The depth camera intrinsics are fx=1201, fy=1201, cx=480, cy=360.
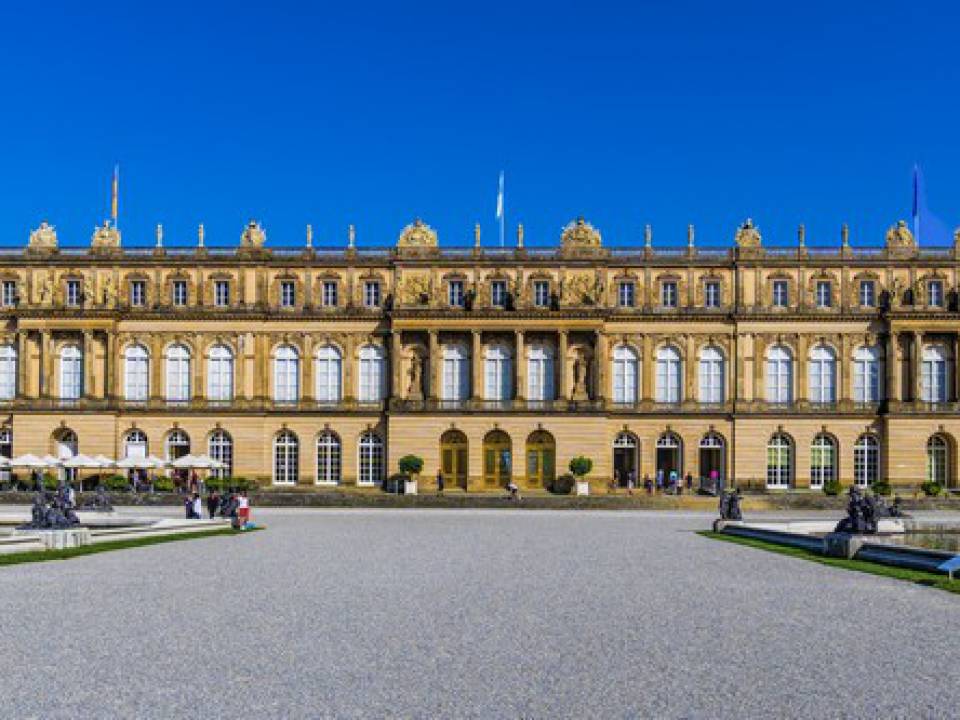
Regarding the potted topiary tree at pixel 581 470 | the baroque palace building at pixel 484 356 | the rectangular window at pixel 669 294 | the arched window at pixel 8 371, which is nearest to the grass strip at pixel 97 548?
the potted topiary tree at pixel 581 470

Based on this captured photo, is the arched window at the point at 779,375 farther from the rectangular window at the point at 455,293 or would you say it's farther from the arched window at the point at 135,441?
the arched window at the point at 135,441

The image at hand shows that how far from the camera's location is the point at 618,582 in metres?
21.9

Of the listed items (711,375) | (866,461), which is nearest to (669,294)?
(711,375)

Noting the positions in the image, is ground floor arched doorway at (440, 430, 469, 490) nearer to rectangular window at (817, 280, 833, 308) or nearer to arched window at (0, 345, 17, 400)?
rectangular window at (817, 280, 833, 308)

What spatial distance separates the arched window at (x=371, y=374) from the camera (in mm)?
66625

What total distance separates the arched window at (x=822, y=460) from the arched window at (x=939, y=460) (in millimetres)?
4928

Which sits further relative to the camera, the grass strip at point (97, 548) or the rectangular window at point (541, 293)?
the rectangular window at point (541, 293)

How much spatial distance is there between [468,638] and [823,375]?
54241 millimetres

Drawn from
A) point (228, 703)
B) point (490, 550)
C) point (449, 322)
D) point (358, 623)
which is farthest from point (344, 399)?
point (228, 703)

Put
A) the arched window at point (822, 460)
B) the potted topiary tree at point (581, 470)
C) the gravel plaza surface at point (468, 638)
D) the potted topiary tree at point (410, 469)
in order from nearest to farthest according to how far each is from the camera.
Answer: the gravel plaza surface at point (468, 638)
the potted topiary tree at point (581, 470)
the potted topiary tree at point (410, 469)
the arched window at point (822, 460)

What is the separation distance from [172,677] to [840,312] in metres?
58.0

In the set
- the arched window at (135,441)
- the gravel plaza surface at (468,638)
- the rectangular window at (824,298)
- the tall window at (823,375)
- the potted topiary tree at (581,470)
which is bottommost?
the potted topiary tree at (581,470)

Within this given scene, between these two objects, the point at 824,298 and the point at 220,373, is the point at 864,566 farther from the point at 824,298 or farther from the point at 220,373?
the point at 220,373

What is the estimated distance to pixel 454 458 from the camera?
212ft
